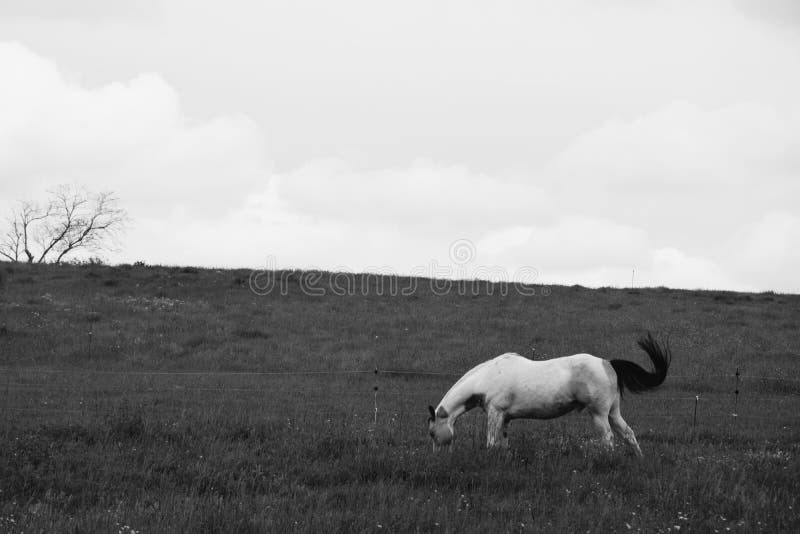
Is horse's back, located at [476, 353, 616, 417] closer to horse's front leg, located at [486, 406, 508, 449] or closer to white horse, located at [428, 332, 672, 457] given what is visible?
white horse, located at [428, 332, 672, 457]

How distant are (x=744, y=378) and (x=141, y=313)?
19.0 m

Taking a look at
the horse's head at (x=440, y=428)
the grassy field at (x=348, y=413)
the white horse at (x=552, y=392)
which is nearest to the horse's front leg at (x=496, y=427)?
the white horse at (x=552, y=392)

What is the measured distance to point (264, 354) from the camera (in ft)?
68.6

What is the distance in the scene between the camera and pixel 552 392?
10.7m

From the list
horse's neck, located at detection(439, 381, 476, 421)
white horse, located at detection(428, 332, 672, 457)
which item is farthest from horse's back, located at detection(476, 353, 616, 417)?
horse's neck, located at detection(439, 381, 476, 421)

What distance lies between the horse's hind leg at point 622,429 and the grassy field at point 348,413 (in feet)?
1.04

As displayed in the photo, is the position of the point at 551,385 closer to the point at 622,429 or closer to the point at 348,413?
the point at 622,429

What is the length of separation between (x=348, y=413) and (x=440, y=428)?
4.04 m

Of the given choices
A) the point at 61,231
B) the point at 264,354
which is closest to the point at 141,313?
the point at 264,354

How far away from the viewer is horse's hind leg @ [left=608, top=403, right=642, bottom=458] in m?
10.2

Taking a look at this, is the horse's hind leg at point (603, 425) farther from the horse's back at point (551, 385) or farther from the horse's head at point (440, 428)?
the horse's head at point (440, 428)

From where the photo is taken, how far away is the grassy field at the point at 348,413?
745 centimetres

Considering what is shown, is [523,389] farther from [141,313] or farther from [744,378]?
[141,313]

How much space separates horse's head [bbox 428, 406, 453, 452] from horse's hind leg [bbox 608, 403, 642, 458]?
2.35 meters
